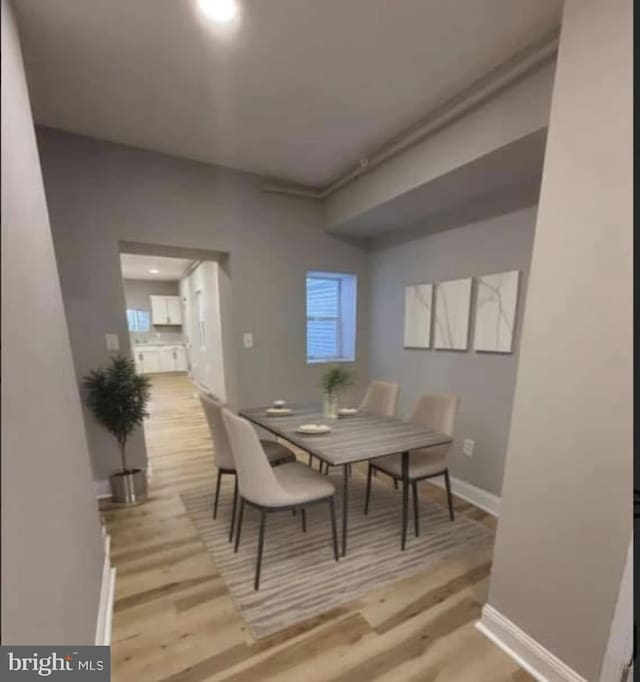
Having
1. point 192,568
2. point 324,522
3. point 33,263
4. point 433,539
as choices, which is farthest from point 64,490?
point 433,539

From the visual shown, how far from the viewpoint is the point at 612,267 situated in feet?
3.61

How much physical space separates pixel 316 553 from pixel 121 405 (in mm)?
1785

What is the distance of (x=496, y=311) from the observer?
2.51 meters

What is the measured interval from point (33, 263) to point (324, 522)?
226 centimetres

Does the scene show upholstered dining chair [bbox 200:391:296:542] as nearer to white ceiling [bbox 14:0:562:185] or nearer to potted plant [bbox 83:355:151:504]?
potted plant [bbox 83:355:151:504]

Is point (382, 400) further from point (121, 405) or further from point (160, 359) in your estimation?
point (160, 359)

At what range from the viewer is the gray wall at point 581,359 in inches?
42.6

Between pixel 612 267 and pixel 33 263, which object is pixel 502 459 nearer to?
pixel 612 267

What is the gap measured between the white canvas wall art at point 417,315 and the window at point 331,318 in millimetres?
758

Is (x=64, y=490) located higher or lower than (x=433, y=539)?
higher

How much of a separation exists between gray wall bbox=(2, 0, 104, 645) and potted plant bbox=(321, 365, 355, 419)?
1.52 meters

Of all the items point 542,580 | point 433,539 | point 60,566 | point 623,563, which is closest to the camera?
point 60,566

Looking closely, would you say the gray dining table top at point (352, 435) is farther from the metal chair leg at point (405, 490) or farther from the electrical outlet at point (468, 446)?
the electrical outlet at point (468, 446)

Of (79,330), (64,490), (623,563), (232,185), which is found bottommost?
(623,563)
